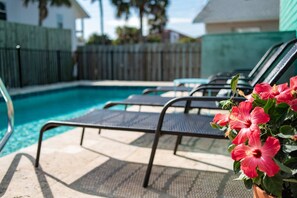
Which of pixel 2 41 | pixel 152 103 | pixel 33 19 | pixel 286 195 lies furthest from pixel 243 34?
pixel 33 19

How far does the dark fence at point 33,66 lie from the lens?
957 cm

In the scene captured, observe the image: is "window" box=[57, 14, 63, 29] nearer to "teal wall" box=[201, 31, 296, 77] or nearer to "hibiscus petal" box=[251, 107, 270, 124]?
"teal wall" box=[201, 31, 296, 77]

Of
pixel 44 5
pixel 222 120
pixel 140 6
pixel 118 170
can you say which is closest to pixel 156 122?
pixel 118 170

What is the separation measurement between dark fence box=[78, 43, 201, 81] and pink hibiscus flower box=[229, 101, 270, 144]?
35.3 ft

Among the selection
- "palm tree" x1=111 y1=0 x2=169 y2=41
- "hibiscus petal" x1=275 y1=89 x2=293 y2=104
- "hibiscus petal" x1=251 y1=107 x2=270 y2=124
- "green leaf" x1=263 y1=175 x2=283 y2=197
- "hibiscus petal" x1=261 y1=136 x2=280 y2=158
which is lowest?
"green leaf" x1=263 y1=175 x2=283 y2=197

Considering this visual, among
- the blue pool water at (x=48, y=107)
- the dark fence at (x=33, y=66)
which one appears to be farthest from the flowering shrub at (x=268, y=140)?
the dark fence at (x=33, y=66)

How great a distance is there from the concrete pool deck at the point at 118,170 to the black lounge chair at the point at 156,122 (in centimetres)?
20

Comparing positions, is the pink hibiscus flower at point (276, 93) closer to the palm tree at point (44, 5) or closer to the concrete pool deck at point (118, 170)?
the concrete pool deck at point (118, 170)

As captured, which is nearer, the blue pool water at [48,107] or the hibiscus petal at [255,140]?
the hibiscus petal at [255,140]

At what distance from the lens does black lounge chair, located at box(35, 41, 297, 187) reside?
87.8 inches

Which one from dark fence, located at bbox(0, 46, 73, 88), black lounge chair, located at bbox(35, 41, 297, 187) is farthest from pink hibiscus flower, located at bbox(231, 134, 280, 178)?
dark fence, located at bbox(0, 46, 73, 88)

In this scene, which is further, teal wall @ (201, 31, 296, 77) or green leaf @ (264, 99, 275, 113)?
teal wall @ (201, 31, 296, 77)

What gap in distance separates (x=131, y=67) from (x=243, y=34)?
21.4 feet

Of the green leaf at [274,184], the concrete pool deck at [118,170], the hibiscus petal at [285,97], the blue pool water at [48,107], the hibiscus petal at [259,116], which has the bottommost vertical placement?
the blue pool water at [48,107]
